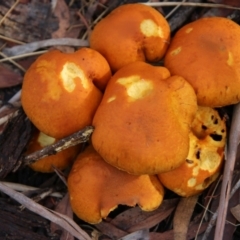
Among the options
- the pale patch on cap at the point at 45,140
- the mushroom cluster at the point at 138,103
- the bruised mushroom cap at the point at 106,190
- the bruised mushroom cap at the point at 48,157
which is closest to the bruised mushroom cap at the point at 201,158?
the mushroom cluster at the point at 138,103

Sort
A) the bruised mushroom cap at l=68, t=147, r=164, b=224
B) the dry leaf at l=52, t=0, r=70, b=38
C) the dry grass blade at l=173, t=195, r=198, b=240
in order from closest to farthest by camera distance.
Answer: the bruised mushroom cap at l=68, t=147, r=164, b=224 < the dry grass blade at l=173, t=195, r=198, b=240 < the dry leaf at l=52, t=0, r=70, b=38

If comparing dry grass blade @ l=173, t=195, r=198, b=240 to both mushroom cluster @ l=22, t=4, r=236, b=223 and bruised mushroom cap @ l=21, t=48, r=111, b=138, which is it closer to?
mushroom cluster @ l=22, t=4, r=236, b=223

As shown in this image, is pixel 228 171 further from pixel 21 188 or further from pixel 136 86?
pixel 21 188

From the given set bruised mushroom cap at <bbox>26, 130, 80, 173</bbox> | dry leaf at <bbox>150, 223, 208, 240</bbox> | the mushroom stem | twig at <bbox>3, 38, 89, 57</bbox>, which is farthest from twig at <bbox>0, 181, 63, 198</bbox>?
the mushroom stem

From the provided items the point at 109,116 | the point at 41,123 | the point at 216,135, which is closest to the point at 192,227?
the point at 216,135

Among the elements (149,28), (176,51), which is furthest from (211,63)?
(149,28)
